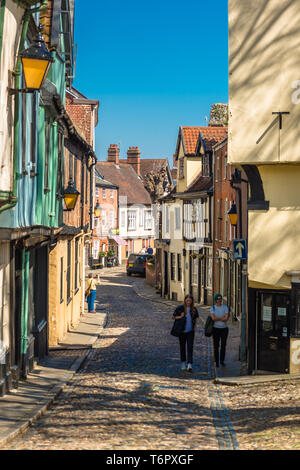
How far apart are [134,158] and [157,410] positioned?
234 feet

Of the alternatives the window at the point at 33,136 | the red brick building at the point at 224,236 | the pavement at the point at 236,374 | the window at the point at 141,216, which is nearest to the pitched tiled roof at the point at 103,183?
the window at the point at 141,216

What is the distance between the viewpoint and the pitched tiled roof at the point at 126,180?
73.2 m

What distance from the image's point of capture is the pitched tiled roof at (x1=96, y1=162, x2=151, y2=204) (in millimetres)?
73194

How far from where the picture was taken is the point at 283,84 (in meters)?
13.5

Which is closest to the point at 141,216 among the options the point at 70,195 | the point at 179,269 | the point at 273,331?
the point at 179,269

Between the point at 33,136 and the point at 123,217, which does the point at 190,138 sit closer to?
the point at 33,136

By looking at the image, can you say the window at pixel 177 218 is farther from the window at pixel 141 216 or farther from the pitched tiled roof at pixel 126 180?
the window at pixel 141 216

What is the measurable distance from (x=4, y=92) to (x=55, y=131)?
24.2 ft

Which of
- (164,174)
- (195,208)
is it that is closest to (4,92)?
(195,208)

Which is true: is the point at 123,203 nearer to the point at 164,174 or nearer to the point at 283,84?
the point at 164,174

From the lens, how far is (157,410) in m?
11.0

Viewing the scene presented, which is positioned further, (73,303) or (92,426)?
(73,303)

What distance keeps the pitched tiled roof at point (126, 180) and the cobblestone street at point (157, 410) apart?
55344mm

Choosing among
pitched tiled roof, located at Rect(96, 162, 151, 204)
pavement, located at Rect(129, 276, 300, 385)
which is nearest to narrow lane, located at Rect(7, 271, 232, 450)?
pavement, located at Rect(129, 276, 300, 385)
